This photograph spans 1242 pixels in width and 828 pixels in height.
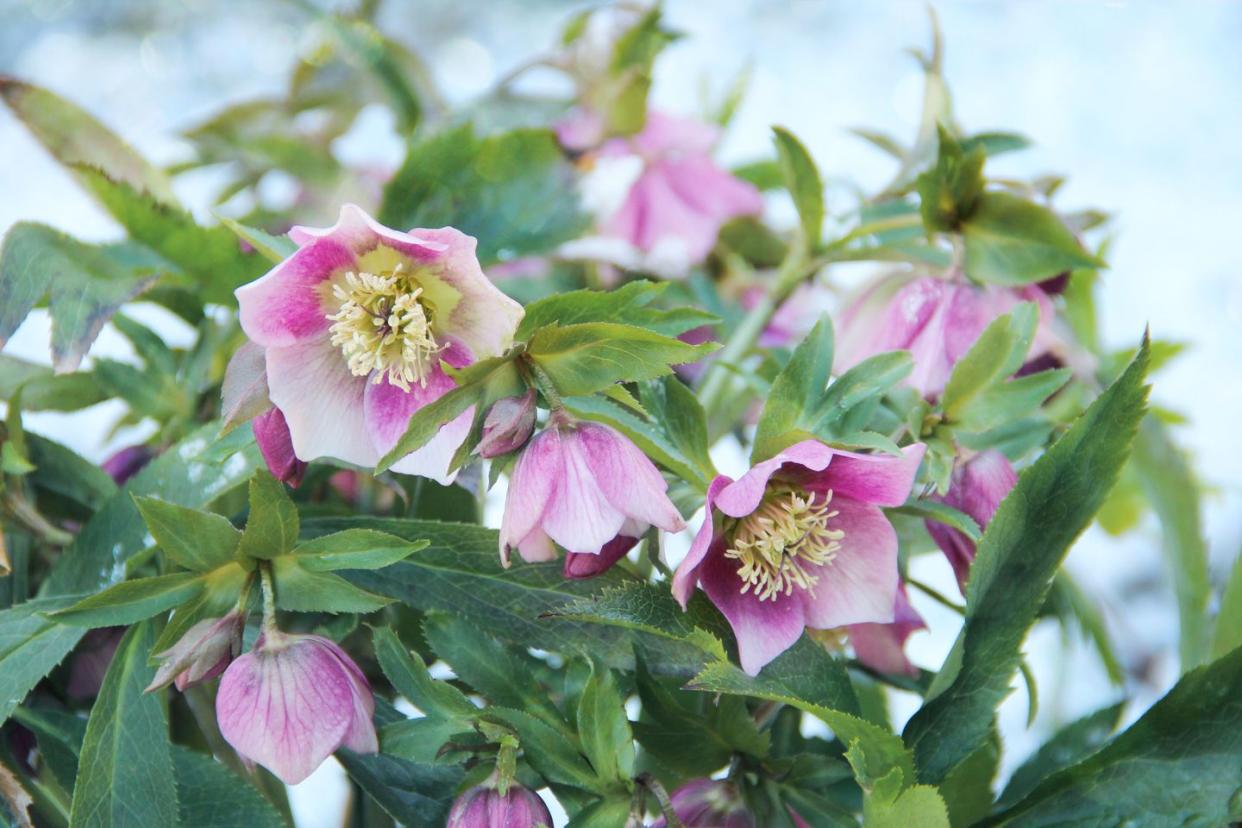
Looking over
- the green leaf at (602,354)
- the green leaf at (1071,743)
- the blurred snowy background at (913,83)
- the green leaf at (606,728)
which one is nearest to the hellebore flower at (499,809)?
the green leaf at (606,728)

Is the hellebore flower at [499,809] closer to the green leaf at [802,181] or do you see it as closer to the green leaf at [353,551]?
the green leaf at [353,551]

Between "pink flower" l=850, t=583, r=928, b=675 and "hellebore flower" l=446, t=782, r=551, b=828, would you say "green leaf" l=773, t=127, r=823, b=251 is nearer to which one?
"pink flower" l=850, t=583, r=928, b=675

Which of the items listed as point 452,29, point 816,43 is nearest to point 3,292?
point 452,29

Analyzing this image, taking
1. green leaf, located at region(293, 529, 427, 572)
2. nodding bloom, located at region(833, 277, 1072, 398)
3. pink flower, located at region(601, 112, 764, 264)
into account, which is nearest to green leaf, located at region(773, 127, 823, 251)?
nodding bloom, located at region(833, 277, 1072, 398)

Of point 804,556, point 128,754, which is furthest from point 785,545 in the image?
point 128,754

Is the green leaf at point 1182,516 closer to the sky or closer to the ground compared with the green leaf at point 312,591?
closer to the ground
